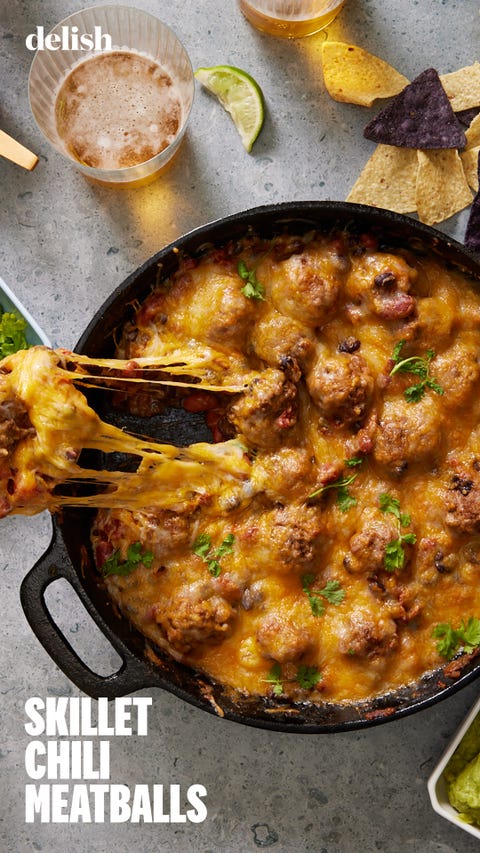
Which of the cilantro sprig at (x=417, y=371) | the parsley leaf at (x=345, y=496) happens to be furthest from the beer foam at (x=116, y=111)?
the parsley leaf at (x=345, y=496)

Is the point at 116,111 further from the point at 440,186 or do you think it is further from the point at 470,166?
the point at 470,166

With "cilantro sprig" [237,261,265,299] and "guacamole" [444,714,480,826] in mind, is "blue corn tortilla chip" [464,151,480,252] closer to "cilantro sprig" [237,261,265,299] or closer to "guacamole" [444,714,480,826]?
"cilantro sprig" [237,261,265,299]

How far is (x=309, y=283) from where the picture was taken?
324cm

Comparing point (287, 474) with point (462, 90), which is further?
point (462, 90)

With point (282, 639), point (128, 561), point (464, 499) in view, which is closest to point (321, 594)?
point (282, 639)

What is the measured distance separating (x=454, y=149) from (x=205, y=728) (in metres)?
2.59

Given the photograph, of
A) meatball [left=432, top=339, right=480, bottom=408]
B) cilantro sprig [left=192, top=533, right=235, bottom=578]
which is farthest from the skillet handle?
meatball [left=432, top=339, right=480, bottom=408]

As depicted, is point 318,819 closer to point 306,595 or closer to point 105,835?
point 105,835

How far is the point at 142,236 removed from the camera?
152 inches

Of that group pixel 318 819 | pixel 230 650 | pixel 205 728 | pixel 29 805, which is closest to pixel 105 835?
pixel 29 805

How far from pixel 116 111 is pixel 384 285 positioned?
134 centimetres

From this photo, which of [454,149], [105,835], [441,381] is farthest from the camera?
[105,835]

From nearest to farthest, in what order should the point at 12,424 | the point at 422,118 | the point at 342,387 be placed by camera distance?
the point at 12,424, the point at 342,387, the point at 422,118

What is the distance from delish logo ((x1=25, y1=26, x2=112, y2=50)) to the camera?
12.2 feet
